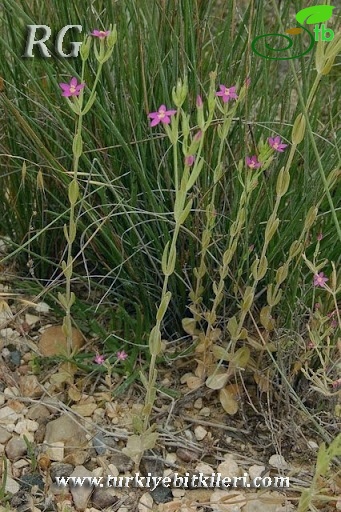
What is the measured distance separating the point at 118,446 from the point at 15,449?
17cm

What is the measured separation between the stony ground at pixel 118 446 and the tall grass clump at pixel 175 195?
0.16ft

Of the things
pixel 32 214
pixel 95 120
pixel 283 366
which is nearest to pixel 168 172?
pixel 95 120

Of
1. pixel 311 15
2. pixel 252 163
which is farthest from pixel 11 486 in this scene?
pixel 311 15

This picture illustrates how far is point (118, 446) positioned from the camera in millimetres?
1157

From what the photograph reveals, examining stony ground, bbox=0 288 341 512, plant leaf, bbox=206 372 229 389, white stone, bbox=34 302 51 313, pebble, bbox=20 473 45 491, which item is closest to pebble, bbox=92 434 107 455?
stony ground, bbox=0 288 341 512

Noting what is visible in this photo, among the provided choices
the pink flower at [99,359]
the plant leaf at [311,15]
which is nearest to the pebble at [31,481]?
the pink flower at [99,359]

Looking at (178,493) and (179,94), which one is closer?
(179,94)

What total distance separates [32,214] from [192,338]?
1.30ft

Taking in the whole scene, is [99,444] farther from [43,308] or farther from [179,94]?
[179,94]

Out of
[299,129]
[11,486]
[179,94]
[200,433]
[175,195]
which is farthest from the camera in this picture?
[175,195]

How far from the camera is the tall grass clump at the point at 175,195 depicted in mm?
1162

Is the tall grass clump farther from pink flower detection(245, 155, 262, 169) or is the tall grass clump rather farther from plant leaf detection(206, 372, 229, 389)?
pink flower detection(245, 155, 262, 169)

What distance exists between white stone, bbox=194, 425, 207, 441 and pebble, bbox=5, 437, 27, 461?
29cm

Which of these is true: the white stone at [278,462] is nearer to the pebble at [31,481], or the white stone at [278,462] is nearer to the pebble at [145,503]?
the pebble at [145,503]
